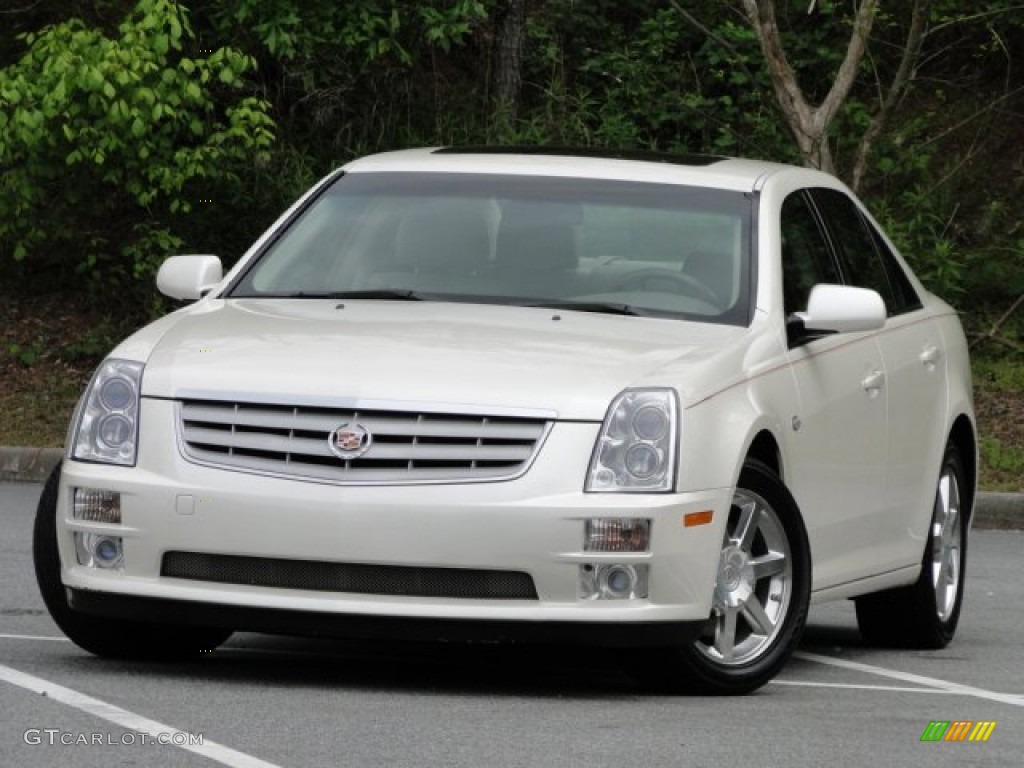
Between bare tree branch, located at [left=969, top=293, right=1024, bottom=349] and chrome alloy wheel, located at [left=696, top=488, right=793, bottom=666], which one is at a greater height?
chrome alloy wheel, located at [left=696, top=488, right=793, bottom=666]

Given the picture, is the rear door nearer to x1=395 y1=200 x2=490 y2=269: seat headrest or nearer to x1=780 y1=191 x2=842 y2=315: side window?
x1=780 y1=191 x2=842 y2=315: side window

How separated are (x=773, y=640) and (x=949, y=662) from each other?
1.57 meters

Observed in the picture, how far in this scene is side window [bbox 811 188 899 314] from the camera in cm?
930

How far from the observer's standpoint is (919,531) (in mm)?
9312

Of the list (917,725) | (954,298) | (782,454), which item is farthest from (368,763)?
(954,298)

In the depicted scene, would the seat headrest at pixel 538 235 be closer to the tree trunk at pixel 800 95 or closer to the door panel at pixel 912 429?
the door panel at pixel 912 429

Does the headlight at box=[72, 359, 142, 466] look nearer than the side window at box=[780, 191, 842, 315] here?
Yes

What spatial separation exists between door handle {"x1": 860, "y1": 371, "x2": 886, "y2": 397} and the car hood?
89 cm

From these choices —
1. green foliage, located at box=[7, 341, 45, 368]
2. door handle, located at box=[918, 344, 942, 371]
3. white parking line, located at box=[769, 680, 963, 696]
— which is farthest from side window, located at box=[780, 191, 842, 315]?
green foliage, located at box=[7, 341, 45, 368]

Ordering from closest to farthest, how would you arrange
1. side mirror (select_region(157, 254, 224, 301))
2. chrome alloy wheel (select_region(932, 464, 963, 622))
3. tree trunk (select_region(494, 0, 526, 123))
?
side mirror (select_region(157, 254, 224, 301)) < chrome alloy wheel (select_region(932, 464, 963, 622)) < tree trunk (select_region(494, 0, 526, 123))

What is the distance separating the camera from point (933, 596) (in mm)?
9539

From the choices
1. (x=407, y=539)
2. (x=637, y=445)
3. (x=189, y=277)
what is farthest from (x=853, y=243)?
(x=407, y=539)

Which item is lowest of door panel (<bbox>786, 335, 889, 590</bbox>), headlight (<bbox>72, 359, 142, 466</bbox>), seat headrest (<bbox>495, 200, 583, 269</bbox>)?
door panel (<bbox>786, 335, 889, 590</bbox>)

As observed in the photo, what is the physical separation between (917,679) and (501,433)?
82.6 inches
